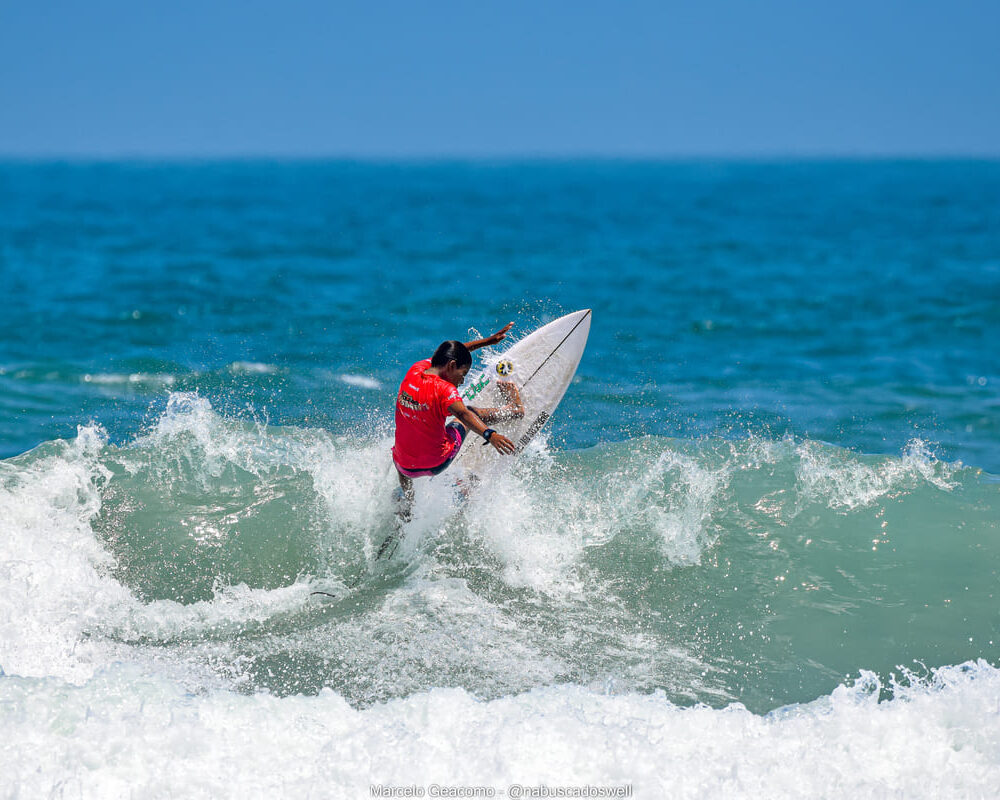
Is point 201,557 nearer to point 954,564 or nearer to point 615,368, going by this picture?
point 954,564

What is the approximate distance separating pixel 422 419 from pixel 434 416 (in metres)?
0.10

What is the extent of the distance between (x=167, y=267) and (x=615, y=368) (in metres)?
15.2

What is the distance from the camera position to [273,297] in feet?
65.4

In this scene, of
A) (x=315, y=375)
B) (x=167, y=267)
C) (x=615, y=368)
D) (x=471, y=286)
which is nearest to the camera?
(x=315, y=375)

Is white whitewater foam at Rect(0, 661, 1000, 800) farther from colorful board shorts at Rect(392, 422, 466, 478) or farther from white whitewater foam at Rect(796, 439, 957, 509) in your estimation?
white whitewater foam at Rect(796, 439, 957, 509)

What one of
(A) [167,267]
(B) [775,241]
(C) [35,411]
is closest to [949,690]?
(C) [35,411]

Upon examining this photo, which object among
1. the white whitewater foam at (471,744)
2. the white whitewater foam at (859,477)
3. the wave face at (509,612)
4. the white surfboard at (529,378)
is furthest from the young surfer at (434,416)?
the white whitewater foam at (859,477)

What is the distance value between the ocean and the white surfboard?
0.27m

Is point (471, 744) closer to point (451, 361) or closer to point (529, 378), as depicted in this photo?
point (451, 361)

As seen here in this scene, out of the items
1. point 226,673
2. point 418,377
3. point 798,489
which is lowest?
point 226,673

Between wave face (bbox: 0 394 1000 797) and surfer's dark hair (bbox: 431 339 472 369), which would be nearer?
wave face (bbox: 0 394 1000 797)

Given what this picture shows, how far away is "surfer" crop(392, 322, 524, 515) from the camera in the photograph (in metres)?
6.82

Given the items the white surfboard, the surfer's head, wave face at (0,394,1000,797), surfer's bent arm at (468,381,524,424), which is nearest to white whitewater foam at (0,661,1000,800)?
wave face at (0,394,1000,797)

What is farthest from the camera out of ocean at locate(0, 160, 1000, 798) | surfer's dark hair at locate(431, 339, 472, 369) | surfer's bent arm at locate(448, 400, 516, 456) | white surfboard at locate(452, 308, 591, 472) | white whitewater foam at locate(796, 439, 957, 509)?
white whitewater foam at locate(796, 439, 957, 509)
